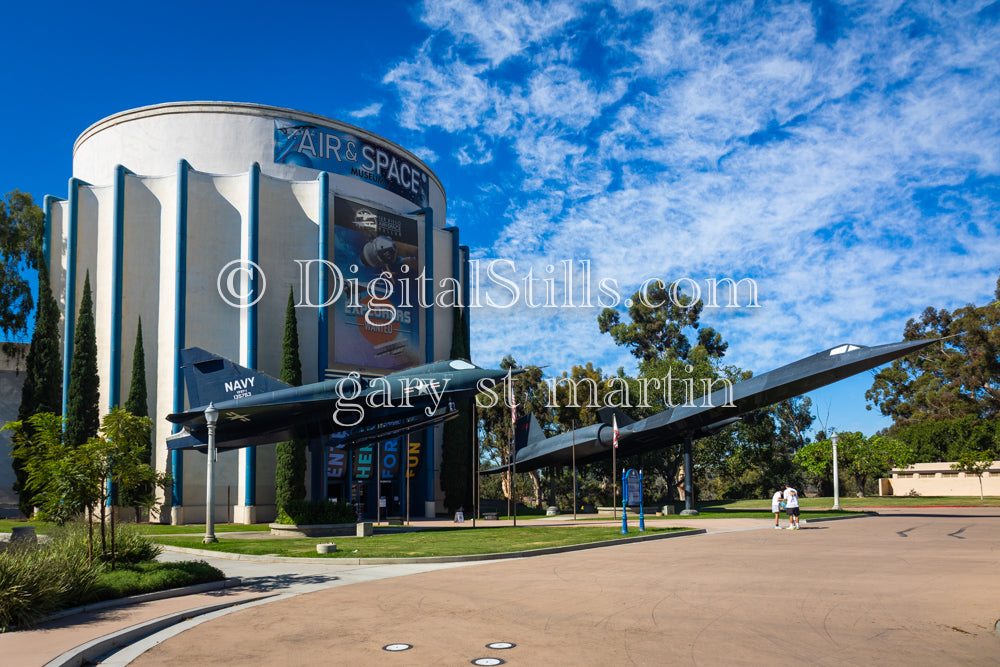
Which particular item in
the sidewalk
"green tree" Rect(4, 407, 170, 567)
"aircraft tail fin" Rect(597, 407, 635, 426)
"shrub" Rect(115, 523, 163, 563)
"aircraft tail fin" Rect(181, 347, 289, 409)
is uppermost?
"aircraft tail fin" Rect(181, 347, 289, 409)

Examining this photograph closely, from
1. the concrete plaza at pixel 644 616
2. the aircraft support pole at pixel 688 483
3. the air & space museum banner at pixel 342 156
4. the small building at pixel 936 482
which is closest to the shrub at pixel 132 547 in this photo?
the concrete plaza at pixel 644 616

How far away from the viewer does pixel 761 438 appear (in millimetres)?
61156

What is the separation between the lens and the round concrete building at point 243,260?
132 feet

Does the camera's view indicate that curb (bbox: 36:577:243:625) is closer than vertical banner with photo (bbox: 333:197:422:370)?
Yes

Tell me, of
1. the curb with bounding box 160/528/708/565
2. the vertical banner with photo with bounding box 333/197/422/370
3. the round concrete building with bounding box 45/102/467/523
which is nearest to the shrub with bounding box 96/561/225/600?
the curb with bounding box 160/528/708/565

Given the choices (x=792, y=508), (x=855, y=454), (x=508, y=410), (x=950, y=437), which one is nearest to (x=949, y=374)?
(x=950, y=437)

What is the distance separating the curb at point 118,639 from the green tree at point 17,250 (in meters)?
43.3

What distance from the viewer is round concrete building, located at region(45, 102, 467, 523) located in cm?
4012

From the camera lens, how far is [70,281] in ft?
130

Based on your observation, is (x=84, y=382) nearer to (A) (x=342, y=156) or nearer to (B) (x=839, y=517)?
(A) (x=342, y=156)

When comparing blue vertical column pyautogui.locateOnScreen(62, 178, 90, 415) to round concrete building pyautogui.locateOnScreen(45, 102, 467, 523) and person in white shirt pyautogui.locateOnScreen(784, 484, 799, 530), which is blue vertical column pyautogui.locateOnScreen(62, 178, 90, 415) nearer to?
round concrete building pyautogui.locateOnScreen(45, 102, 467, 523)

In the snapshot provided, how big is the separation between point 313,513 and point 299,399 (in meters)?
4.70

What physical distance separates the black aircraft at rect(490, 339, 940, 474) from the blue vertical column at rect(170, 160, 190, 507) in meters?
21.3

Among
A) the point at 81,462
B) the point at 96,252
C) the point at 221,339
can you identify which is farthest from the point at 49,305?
the point at 81,462
